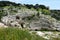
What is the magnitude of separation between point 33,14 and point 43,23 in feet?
3.93

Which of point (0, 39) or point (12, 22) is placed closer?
point (0, 39)

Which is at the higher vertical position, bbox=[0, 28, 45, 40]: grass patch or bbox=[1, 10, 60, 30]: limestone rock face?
bbox=[0, 28, 45, 40]: grass patch

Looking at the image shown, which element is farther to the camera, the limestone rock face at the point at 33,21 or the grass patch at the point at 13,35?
the limestone rock face at the point at 33,21

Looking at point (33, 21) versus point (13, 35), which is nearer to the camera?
point (13, 35)

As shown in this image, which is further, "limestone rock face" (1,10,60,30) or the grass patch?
"limestone rock face" (1,10,60,30)

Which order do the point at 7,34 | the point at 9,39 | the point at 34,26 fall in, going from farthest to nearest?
the point at 34,26 < the point at 7,34 < the point at 9,39

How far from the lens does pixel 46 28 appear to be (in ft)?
58.3

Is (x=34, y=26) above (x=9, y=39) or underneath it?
underneath

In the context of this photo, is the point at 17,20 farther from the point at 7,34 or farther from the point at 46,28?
the point at 7,34

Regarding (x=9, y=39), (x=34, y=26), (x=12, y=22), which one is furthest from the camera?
(x=34, y=26)

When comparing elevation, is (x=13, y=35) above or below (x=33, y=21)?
above

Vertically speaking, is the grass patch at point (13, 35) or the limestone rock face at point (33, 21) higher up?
the grass patch at point (13, 35)

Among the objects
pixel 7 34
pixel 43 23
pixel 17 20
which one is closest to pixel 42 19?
pixel 43 23

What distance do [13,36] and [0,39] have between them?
0.38 metres
